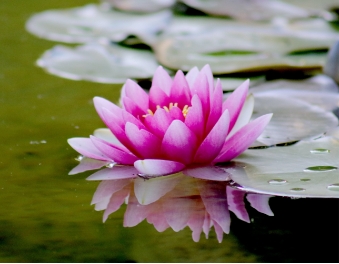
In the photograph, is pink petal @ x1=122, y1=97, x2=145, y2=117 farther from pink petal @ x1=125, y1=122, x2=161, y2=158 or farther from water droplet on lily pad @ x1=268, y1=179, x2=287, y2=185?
water droplet on lily pad @ x1=268, y1=179, x2=287, y2=185

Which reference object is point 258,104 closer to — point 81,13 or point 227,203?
point 227,203

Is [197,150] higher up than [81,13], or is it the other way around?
[197,150]

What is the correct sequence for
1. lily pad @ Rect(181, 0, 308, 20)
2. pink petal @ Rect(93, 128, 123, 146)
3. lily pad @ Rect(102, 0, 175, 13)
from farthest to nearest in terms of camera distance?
lily pad @ Rect(102, 0, 175, 13), lily pad @ Rect(181, 0, 308, 20), pink petal @ Rect(93, 128, 123, 146)

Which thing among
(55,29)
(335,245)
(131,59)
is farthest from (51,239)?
(55,29)

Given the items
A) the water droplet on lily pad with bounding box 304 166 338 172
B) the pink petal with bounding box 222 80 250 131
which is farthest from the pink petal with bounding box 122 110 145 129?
the water droplet on lily pad with bounding box 304 166 338 172

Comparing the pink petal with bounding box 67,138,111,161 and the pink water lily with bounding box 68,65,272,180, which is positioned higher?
the pink water lily with bounding box 68,65,272,180

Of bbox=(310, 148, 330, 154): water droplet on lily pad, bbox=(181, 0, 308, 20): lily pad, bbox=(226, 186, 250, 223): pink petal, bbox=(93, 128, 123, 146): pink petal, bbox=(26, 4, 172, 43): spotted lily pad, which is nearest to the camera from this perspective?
bbox=(226, 186, 250, 223): pink petal

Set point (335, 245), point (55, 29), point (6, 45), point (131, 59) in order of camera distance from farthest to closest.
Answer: point (55, 29) → point (6, 45) → point (131, 59) → point (335, 245)
